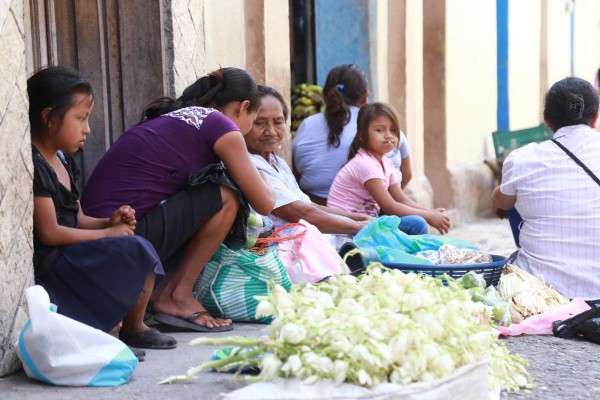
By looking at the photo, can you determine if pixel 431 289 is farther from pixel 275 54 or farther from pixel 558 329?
pixel 275 54

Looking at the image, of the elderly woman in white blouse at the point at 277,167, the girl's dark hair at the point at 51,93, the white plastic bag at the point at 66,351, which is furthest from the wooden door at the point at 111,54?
the white plastic bag at the point at 66,351

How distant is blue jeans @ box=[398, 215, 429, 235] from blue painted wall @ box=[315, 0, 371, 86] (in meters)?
2.91

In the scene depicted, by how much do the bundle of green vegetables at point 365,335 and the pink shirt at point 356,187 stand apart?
3.01 m

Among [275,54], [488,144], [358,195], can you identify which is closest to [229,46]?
[275,54]

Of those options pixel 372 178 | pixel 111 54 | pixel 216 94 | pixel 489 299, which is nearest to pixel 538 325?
pixel 489 299

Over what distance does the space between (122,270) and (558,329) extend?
2.30 metres

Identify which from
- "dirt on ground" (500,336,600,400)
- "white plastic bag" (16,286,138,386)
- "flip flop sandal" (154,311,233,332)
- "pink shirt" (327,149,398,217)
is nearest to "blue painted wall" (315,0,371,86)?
"pink shirt" (327,149,398,217)

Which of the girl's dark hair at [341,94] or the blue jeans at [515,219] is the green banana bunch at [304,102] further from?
the blue jeans at [515,219]

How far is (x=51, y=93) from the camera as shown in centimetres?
411

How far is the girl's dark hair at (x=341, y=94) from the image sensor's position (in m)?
7.19

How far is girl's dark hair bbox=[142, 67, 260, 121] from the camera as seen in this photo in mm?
5094

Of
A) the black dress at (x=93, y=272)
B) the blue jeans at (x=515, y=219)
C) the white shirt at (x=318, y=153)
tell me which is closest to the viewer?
the black dress at (x=93, y=272)

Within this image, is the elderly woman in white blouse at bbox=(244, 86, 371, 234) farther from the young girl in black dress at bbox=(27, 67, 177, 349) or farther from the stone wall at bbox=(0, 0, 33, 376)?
the stone wall at bbox=(0, 0, 33, 376)

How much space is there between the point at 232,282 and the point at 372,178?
1.80 m
